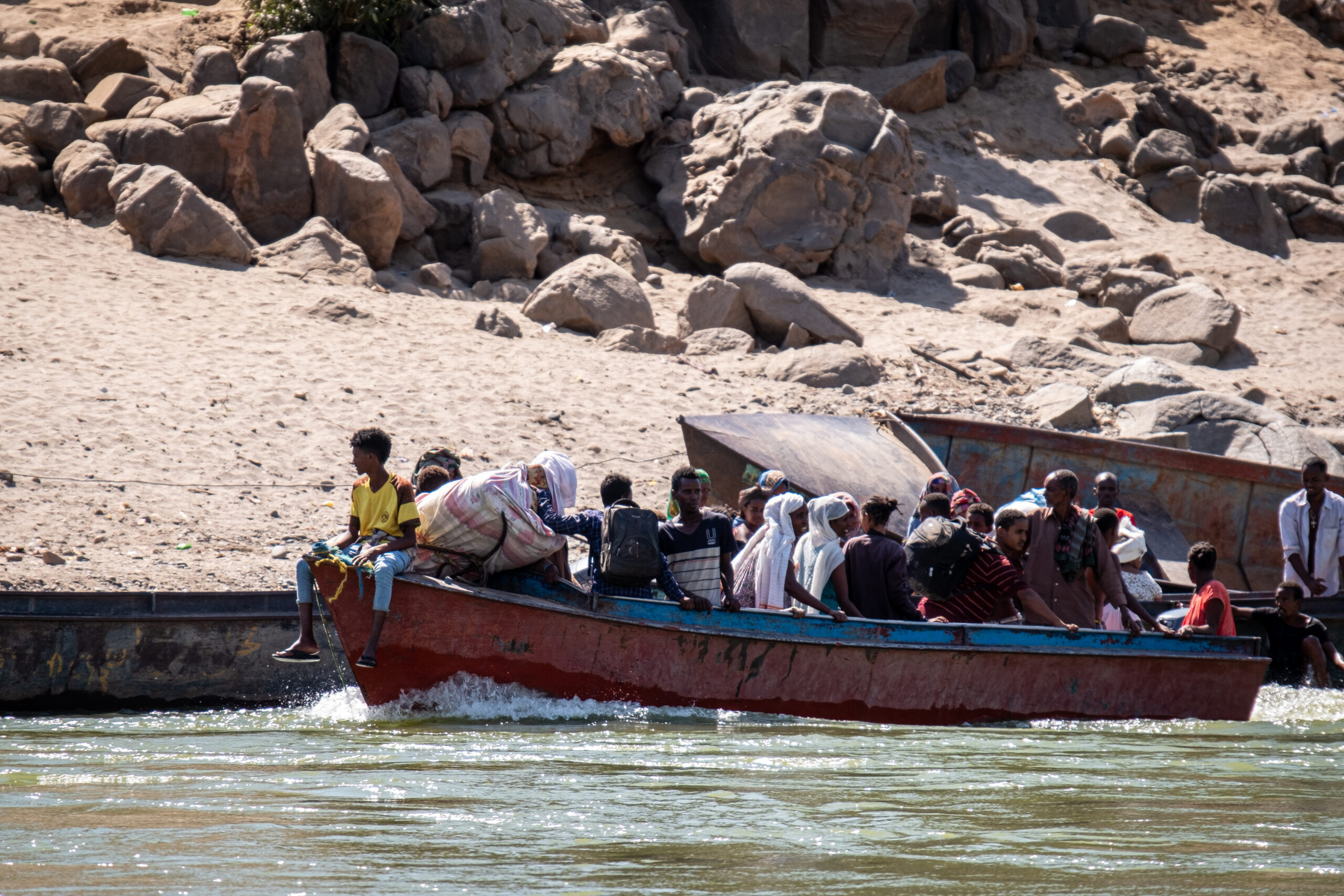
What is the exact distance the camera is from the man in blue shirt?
687 cm

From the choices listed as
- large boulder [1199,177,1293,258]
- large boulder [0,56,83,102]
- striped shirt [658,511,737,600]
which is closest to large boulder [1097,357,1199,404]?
large boulder [1199,177,1293,258]

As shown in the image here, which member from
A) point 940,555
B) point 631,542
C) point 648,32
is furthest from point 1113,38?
point 631,542

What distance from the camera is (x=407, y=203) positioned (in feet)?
59.6

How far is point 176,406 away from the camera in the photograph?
1252cm

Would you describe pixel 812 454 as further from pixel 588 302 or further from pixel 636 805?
pixel 588 302

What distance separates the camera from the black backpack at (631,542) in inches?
263

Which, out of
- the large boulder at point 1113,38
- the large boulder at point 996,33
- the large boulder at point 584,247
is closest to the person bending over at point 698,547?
the large boulder at point 584,247

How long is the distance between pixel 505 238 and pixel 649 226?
356cm

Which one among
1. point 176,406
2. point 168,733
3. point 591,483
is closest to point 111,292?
point 176,406

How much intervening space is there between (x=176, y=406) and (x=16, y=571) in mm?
3483

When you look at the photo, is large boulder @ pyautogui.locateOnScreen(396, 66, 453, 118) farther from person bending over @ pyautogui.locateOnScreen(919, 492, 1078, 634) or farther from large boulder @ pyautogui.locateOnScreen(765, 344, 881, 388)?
person bending over @ pyautogui.locateOnScreen(919, 492, 1078, 634)

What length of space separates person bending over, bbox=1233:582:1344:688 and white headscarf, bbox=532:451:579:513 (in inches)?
178

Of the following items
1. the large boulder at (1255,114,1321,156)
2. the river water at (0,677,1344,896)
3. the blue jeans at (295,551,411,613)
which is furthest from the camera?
the large boulder at (1255,114,1321,156)

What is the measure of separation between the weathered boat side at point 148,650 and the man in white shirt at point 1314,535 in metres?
6.46
